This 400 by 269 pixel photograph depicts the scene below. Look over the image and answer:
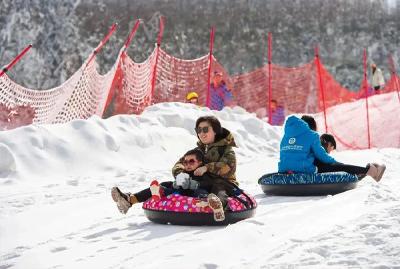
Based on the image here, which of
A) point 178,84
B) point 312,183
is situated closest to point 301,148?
point 312,183

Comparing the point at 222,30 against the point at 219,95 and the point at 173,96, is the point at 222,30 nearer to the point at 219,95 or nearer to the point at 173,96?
the point at 173,96

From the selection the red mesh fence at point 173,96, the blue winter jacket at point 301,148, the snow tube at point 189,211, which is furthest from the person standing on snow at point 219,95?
the snow tube at point 189,211

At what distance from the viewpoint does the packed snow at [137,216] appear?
3.42m

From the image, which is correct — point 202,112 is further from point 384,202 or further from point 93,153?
point 384,202

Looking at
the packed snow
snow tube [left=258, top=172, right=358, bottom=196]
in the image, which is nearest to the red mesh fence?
the packed snow

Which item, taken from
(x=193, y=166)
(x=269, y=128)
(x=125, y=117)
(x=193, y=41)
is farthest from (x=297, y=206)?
(x=193, y=41)

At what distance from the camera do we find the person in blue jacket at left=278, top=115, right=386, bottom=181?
6.71 m

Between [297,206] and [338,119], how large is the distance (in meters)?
12.9

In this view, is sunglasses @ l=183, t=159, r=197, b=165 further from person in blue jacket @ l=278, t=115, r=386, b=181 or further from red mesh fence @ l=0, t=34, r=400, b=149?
red mesh fence @ l=0, t=34, r=400, b=149

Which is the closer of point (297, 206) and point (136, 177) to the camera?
point (297, 206)

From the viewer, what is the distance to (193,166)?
485 cm

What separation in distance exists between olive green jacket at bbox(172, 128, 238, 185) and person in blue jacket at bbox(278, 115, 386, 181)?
6.30 ft

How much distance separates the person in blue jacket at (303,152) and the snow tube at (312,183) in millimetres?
167

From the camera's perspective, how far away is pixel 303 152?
672 centimetres
